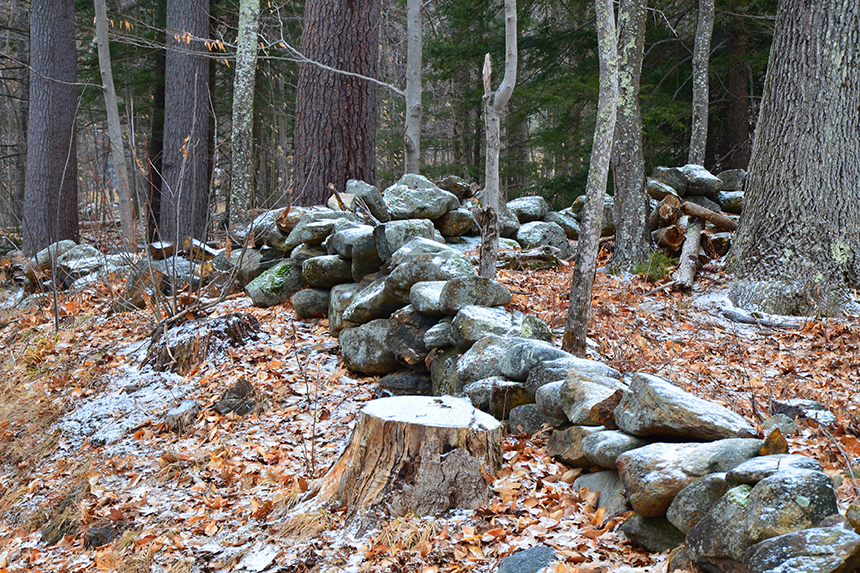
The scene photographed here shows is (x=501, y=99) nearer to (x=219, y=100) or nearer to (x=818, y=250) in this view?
(x=818, y=250)

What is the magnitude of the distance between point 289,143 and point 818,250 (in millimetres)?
17014

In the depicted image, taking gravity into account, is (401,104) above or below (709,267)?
above

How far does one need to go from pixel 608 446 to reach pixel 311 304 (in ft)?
13.7

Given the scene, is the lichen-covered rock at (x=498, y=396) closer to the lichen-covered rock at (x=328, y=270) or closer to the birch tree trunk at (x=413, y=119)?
the lichen-covered rock at (x=328, y=270)

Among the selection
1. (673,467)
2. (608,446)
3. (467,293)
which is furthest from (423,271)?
(673,467)

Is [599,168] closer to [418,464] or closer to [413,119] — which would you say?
[418,464]

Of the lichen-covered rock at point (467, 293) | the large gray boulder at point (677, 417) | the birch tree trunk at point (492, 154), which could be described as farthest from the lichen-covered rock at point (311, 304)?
the large gray boulder at point (677, 417)

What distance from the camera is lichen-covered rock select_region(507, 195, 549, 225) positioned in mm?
9305

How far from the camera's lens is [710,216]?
8.29m

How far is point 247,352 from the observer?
226 inches

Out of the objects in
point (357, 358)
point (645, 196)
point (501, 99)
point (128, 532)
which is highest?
point (501, 99)

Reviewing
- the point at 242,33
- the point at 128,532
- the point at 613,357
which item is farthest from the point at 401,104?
the point at 128,532

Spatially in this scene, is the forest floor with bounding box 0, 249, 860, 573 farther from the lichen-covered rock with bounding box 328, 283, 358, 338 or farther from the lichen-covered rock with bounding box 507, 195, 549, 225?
the lichen-covered rock with bounding box 507, 195, 549, 225

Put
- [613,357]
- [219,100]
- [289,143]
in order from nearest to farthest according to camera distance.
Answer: [613,357], [219,100], [289,143]
